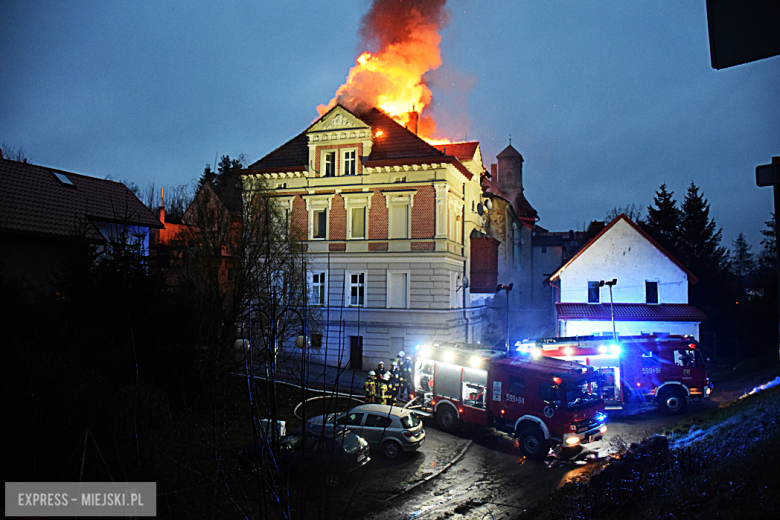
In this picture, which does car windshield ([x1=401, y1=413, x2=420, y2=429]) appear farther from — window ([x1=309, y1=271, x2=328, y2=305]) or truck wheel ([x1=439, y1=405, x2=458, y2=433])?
window ([x1=309, y1=271, x2=328, y2=305])

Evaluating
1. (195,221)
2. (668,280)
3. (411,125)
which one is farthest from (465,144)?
(195,221)

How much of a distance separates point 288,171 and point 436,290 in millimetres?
11539

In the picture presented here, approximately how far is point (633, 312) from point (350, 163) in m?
18.0

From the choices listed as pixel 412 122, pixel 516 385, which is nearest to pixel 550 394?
pixel 516 385

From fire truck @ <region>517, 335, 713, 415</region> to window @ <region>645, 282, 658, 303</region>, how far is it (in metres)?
7.74

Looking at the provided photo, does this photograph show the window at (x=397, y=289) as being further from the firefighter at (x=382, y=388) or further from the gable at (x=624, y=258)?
the gable at (x=624, y=258)

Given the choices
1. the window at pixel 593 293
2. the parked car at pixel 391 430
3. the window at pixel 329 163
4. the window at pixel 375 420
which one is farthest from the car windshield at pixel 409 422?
the window at pixel 329 163

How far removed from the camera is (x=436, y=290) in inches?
1045

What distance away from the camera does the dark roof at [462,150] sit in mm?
31281

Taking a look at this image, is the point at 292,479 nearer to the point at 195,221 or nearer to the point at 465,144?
the point at 195,221

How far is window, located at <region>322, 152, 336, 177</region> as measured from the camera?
94.6ft

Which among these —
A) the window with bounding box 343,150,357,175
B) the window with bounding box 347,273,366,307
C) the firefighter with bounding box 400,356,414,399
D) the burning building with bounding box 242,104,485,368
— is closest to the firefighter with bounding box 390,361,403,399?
the firefighter with bounding box 400,356,414,399

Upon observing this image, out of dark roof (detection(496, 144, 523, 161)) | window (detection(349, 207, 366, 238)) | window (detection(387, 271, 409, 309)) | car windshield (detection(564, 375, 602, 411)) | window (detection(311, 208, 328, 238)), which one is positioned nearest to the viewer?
car windshield (detection(564, 375, 602, 411))

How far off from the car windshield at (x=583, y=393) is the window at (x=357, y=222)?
16.1 metres
